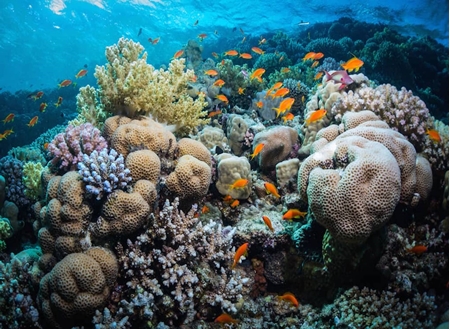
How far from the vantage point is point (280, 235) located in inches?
160

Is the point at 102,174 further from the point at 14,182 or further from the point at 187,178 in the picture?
the point at 14,182

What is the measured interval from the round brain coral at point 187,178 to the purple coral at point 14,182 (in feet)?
13.4

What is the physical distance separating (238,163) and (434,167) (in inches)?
113

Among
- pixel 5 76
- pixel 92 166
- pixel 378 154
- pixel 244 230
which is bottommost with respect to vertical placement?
pixel 5 76

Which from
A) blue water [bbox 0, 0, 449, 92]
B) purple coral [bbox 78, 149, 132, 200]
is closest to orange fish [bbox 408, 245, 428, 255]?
purple coral [bbox 78, 149, 132, 200]

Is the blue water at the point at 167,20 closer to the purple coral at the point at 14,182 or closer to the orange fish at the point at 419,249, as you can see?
the purple coral at the point at 14,182

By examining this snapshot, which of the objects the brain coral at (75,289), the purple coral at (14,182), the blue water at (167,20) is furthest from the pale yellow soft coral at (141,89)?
the blue water at (167,20)

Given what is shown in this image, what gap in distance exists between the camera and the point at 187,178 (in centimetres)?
345

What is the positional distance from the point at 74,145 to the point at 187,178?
5.35ft

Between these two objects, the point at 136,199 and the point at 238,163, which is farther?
the point at 238,163

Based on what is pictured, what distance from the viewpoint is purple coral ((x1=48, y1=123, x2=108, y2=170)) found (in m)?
3.52

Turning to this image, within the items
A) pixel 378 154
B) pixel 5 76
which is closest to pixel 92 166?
pixel 378 154

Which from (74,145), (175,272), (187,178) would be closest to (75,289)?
(175,272)

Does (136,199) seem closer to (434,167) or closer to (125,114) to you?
(125,114)
